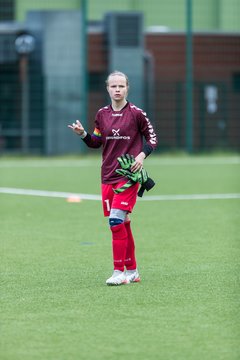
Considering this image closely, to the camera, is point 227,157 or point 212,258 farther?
point 227,157

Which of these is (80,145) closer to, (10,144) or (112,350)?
(10,144)

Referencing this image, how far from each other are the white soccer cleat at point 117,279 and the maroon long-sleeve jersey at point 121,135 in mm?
747

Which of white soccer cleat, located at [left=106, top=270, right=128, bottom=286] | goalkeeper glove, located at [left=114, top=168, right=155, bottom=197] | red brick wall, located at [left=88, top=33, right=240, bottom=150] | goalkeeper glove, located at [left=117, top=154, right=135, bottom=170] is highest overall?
goalkeeper glove, located at [left=117, top=154, right=135, bottom=170]

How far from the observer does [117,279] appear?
8.79m

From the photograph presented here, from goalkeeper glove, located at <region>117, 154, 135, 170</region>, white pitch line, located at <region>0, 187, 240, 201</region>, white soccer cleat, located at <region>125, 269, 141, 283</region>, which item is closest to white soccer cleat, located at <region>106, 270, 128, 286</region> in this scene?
white soccer cleat, located at <region>125, 269, 141, 283</region>

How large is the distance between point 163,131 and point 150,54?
290 centimetres

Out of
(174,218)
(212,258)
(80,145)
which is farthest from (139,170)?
(80,145)

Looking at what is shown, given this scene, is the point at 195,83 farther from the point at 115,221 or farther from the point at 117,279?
the point at 117,279

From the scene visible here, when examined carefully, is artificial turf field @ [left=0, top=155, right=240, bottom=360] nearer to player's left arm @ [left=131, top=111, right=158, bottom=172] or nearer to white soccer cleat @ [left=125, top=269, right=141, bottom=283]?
white soccer cleat @ [left=125, top=269, right=141, bottom=283]

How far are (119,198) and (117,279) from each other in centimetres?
65

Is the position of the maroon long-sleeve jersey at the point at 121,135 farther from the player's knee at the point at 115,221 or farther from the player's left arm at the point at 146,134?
the player's knee at the point at 115,221

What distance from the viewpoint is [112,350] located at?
6352 millimetres

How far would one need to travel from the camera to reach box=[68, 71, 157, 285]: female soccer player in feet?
29.1

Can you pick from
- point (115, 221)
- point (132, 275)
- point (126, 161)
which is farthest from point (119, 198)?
point (132, 275)
